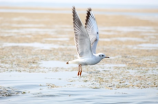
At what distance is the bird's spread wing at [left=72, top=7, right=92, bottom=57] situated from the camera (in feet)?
29.0

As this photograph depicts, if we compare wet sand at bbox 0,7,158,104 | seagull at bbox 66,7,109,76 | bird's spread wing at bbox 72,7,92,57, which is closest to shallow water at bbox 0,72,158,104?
wet sand at bbox 0,7,158,104

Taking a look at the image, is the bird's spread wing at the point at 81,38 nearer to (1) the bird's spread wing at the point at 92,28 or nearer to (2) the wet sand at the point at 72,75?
(1) the bird's spread wing at the point at 92,28

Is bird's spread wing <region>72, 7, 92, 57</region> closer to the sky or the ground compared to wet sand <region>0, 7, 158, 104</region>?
closer to the sky

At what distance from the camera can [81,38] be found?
9.13 metres

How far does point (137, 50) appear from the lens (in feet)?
61.7

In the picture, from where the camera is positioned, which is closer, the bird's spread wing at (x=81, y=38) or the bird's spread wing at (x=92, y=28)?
the bird's spread wing at (x=81, y=38)

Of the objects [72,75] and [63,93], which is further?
[72,75]

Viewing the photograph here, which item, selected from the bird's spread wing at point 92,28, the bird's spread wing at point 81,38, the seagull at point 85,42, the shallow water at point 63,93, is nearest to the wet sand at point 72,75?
the shallow water at point 63,93

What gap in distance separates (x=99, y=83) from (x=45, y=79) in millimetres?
1844

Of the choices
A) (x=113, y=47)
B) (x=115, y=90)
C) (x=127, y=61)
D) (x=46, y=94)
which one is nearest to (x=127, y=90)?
(x=115, y=90)

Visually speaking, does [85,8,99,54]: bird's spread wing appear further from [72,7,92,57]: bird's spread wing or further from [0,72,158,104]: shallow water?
[0,72,158,104]: shallow water

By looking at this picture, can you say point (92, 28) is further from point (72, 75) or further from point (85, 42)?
point (72, 75)

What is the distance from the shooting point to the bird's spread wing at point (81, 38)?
884cm

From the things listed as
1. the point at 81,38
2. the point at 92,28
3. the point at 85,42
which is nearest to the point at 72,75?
the point at 92,28
